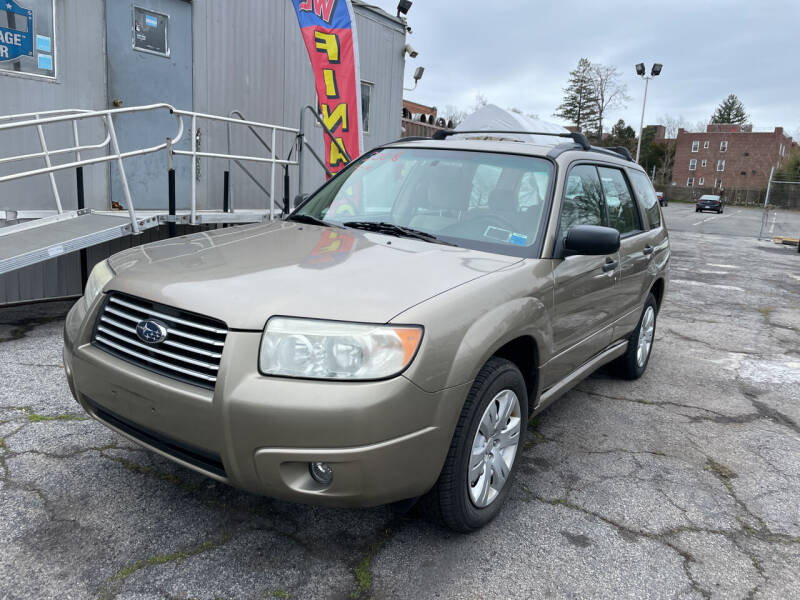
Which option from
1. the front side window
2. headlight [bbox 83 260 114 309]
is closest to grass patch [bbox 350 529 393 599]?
headlight [bbox 83 260 114 309]

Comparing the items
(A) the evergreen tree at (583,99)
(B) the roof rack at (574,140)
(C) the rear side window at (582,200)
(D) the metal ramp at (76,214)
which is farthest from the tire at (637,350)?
(A) the evergreen tree at (583,99)

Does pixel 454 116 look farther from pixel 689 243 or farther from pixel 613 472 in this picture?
pixel 613 472

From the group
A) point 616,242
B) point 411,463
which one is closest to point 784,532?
point 616,242

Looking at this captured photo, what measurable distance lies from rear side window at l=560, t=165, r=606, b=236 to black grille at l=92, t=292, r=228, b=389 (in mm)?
1906

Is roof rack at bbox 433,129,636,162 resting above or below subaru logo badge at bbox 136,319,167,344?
above

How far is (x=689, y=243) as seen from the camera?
19094mm

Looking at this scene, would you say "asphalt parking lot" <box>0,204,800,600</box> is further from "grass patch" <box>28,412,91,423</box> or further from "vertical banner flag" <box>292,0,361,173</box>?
"vertical banner flag" <box>292,0,361,173</box>

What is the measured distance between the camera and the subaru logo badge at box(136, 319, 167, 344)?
7.54 feet

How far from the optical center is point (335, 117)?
26.3ft

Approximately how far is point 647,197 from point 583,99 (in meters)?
69.2

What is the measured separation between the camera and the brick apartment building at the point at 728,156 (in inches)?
3044

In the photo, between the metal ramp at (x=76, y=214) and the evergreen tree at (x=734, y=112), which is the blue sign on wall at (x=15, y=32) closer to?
the metal ramp at (x=76, y=214)

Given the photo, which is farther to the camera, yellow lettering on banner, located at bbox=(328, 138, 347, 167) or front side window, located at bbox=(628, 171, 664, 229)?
yellow lettering on banner, located at bbox=(328, 138, 347, 167)

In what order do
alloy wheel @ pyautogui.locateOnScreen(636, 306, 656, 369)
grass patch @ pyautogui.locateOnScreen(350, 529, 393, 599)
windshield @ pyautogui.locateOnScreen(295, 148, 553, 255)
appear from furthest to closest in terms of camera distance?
alloy wheel @ pyautogui.locateOnScreen(636, 306, 656, 369)
windshield @ pyautogui.locateOnScreen(295, 148, 553, 255)
grass patch @ pyautogui.locateOnScreen(350, 529, 393, 599)
